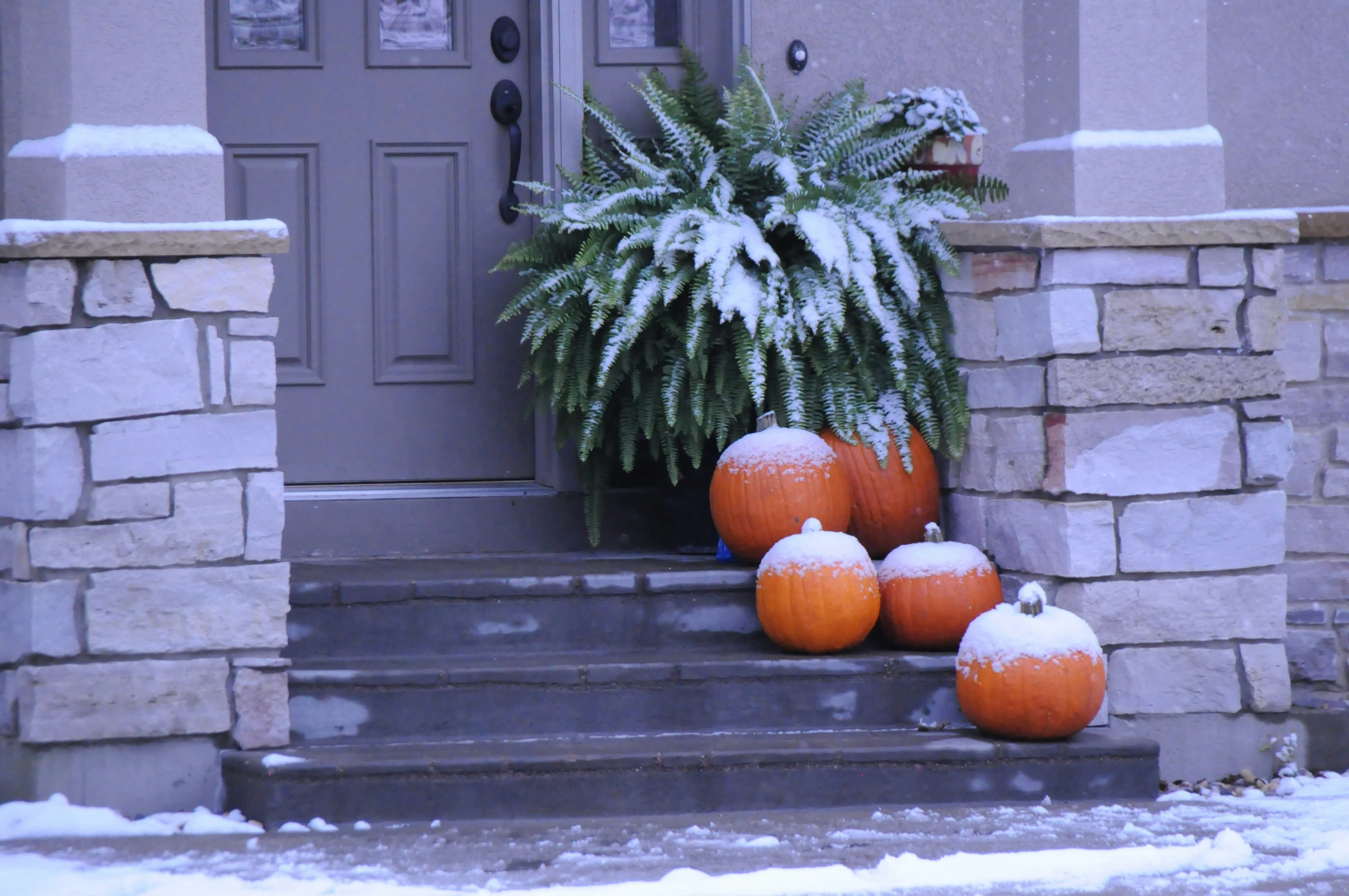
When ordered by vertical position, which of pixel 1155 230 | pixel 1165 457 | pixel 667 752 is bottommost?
pixel 667 752

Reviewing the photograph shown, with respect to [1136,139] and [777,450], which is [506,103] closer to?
[777,450]

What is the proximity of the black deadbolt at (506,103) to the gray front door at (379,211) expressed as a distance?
0.03 metres

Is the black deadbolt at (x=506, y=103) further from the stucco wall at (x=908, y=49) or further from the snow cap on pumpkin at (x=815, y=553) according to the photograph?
the snow cap on pumpkin at (x=815, y=553)

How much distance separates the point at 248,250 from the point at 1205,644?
243cm

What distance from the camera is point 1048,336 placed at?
3.22 metres

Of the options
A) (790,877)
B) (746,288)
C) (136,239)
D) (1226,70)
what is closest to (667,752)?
(790,877)

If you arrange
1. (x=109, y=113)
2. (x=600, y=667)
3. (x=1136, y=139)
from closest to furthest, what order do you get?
1. (x=109, y=113)
2. (x=600, y=667)
3. (x=1136, y=139)

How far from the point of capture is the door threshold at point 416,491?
3.91 m

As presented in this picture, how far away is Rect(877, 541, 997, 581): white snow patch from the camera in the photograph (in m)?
3.29

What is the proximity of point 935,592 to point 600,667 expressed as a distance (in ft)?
2.73

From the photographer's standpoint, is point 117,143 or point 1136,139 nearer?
point 117,143

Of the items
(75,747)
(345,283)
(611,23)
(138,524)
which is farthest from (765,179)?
(75,747)

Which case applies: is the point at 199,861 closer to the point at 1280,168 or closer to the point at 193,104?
the point at 193,104

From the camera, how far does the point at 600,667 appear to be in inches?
124
